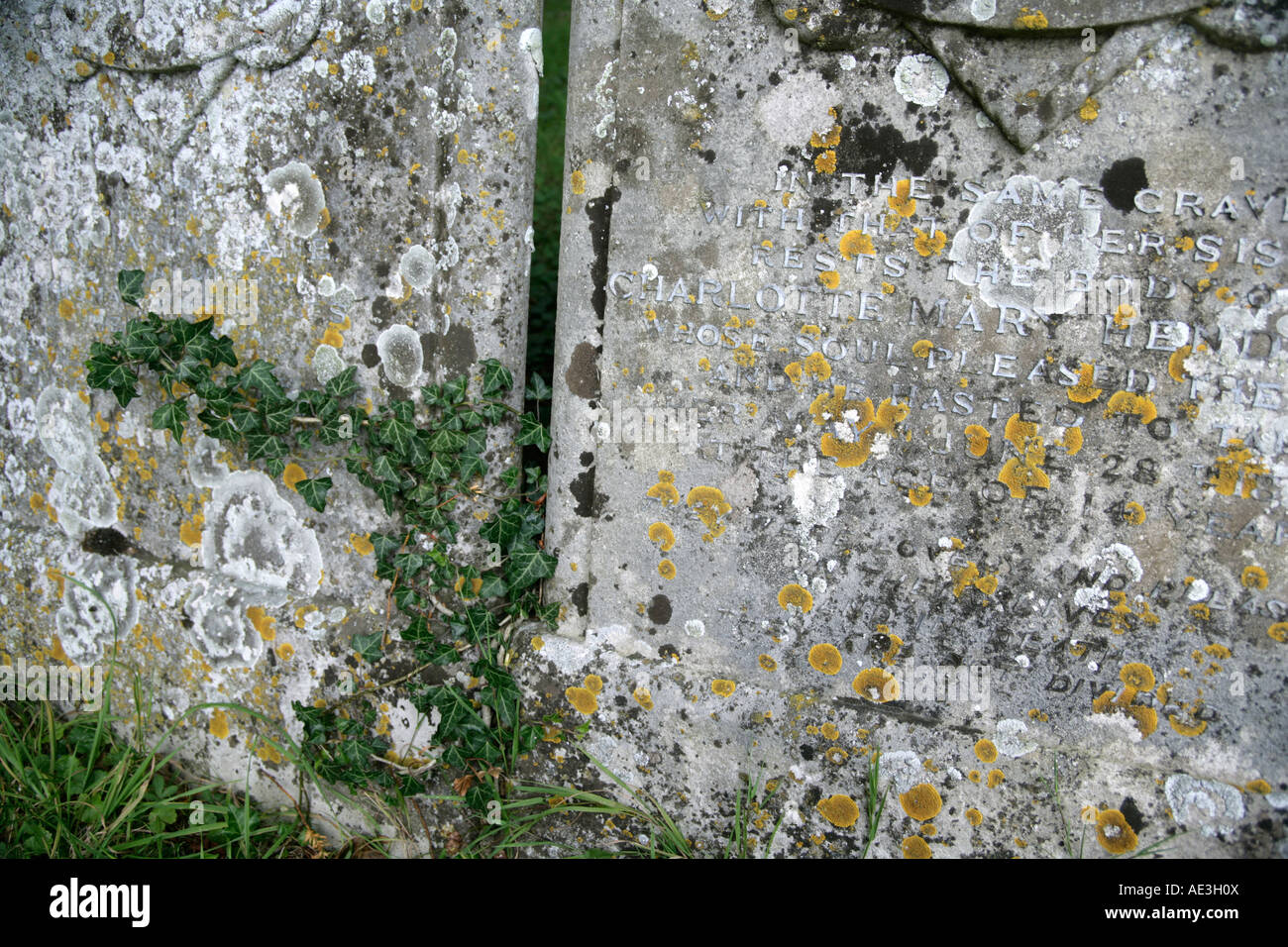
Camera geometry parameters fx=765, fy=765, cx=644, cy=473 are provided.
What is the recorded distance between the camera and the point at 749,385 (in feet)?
6.34

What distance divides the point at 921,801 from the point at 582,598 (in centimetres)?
101

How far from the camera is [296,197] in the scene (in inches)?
78.5

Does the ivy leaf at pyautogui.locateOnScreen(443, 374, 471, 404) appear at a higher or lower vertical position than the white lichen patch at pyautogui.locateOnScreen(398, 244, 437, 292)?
lower

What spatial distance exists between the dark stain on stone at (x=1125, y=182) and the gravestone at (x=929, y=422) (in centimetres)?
1

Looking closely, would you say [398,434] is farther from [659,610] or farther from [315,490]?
[659,610]

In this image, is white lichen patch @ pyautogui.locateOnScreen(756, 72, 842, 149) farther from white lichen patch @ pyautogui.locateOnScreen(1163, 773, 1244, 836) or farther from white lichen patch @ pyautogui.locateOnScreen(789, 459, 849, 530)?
white lichen patch @ pyautogui.locateOnScreen(1163, 773, 1244, 836)

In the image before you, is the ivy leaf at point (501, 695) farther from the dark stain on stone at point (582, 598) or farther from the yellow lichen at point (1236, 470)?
the yellow lichen at point (1236, 470)

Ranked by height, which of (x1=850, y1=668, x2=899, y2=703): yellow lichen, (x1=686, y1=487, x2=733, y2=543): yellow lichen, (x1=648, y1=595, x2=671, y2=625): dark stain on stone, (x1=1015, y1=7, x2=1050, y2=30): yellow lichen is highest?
(x1=1015, y1=7, x2=1050, y2=30): yellow lichen

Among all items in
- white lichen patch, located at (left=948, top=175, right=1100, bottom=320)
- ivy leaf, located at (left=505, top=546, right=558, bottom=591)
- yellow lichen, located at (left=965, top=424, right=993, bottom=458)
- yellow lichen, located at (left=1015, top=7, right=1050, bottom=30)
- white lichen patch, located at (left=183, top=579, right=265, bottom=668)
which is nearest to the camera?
yellow lichen, located at (left=1015, top=7, right=1050, bottom=30)

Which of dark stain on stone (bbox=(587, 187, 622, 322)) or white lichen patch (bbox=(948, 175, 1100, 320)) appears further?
dark stain on stone (bbox=(587, 187, 622, 322))

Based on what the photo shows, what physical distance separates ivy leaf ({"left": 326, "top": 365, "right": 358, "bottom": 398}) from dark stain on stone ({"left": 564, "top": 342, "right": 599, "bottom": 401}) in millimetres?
560

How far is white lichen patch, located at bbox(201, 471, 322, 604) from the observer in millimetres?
2143

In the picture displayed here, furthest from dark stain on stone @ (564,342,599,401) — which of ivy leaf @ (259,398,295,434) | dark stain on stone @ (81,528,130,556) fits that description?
dark stain on stone @ (81,528,130,556)

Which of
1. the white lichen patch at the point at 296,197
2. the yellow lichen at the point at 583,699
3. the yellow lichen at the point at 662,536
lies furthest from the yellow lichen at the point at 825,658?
the white lichen patch at the point at 296,197
